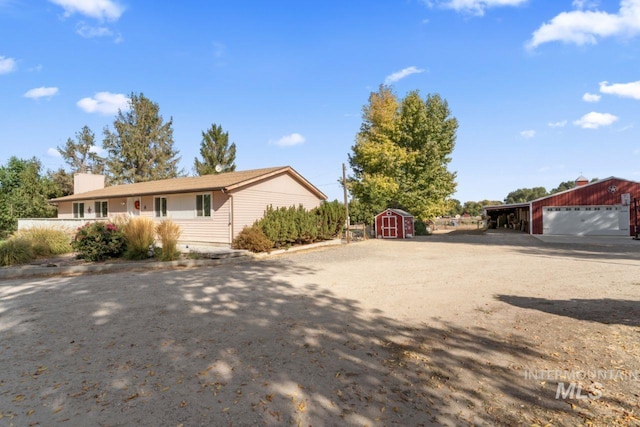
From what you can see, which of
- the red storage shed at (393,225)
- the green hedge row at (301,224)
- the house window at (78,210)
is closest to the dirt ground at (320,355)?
the green hedge row at (301,224)

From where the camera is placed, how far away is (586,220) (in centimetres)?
2564

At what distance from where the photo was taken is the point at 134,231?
36.9 feet

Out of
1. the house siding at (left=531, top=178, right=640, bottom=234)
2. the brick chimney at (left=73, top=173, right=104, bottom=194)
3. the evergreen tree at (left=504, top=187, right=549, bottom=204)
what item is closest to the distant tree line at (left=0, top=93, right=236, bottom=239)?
the brick chimney at (left=73, top=173, right=104, bottom=194)

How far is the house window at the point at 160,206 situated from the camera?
18.9m

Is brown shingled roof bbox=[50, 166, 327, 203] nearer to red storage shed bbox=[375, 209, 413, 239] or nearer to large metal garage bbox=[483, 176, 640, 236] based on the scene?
red storage shed bbox=[375, 209, 413, 239]

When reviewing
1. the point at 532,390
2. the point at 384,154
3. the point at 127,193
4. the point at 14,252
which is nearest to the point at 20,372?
the point at 532,390

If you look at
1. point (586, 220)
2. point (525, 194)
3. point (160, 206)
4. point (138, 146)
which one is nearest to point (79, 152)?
point (138, 146)

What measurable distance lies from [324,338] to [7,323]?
484 centimetres

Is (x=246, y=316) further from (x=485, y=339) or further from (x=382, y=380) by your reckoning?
(x=485, y=339)

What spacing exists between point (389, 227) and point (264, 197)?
12.6 metres

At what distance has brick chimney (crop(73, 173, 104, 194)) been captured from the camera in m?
28.1

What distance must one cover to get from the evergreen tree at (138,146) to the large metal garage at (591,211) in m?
41.3

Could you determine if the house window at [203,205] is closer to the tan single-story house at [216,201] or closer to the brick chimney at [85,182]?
the tan single-story house at [216,201]

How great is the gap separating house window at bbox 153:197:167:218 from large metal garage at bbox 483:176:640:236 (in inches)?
1088
